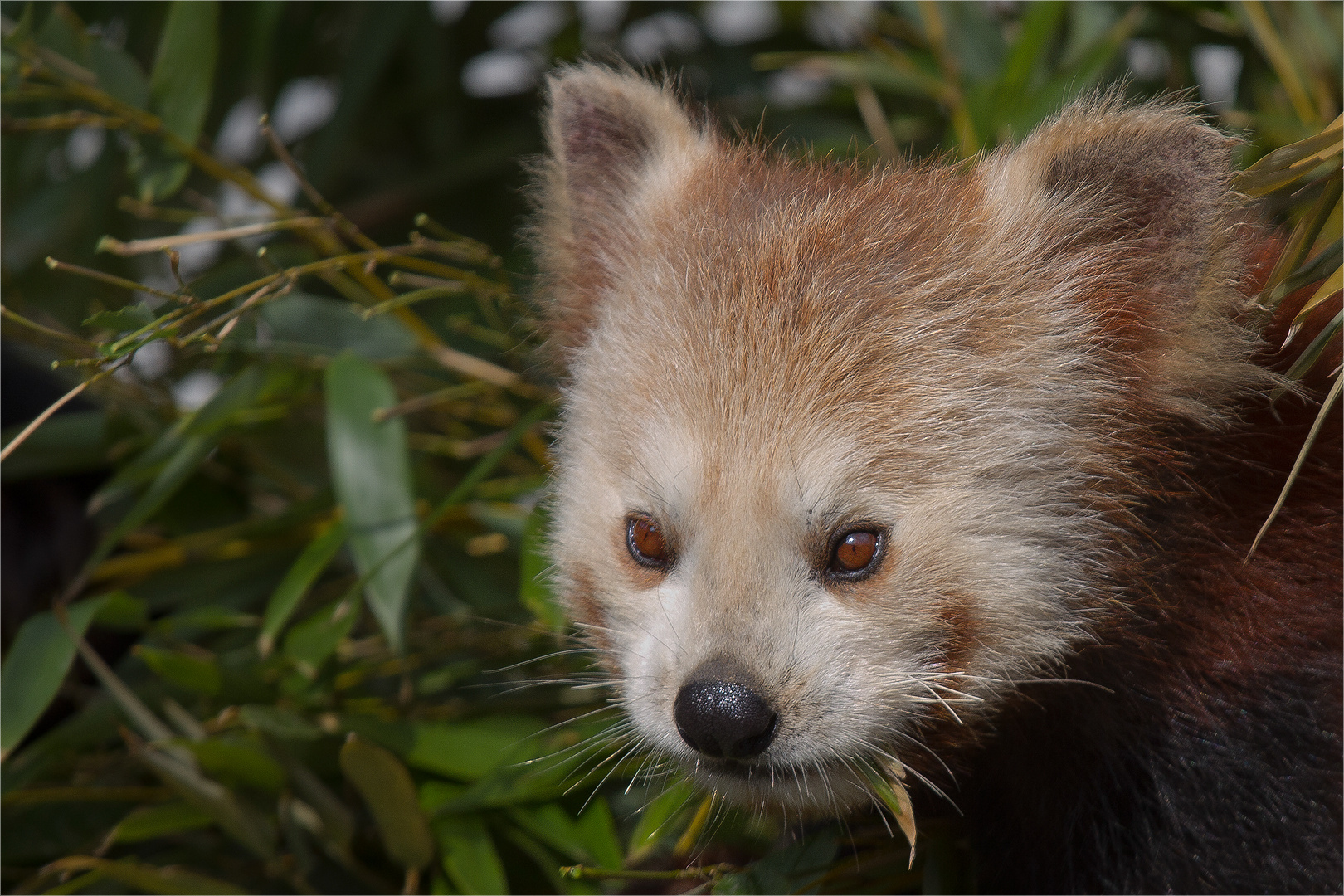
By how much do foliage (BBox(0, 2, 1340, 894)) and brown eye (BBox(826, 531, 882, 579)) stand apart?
334 millimetres

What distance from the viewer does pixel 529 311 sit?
96.1 inches

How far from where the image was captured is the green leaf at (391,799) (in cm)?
220

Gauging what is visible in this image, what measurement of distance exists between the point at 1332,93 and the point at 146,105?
296 centimetres

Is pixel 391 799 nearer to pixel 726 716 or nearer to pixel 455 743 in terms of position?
pixel 455 743

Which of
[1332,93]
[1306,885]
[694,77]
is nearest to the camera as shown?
[1306,885]

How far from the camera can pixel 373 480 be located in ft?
8.30

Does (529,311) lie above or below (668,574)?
above

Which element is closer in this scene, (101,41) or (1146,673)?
(1146,673)

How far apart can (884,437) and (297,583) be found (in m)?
1.45

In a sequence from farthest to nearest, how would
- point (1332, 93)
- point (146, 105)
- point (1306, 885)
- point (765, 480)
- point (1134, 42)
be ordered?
point (1134, 42) → point (1332, 93) → point (146, 105) → point (1306, 885) → point (765, 480)

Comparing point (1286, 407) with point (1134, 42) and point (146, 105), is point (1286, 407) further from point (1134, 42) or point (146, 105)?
point (146, 105)

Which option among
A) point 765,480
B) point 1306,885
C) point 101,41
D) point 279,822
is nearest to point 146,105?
point 101,41

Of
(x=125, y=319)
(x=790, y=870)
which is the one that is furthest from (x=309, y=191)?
(x=790, y=870)

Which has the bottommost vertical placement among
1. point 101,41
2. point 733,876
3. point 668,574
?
point 733,876
